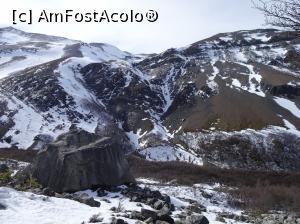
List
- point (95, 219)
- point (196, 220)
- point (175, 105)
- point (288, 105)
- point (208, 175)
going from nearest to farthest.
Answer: point (95, 219) < point (196, 220) < point (208, 175) < point (288, 105) < point (175, 105)

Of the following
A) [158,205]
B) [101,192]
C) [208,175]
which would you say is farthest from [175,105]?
[158,205]

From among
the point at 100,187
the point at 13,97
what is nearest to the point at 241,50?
the point at 13,97

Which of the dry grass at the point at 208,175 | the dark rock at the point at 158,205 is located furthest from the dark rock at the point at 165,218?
the dry grass at the point at 208,175

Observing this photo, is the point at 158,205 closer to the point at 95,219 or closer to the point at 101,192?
the point at 95,219

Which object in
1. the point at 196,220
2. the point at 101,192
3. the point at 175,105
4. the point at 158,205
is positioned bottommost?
the point at 101,192

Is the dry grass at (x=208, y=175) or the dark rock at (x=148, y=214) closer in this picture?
the dark rock at (x=148, y=214)

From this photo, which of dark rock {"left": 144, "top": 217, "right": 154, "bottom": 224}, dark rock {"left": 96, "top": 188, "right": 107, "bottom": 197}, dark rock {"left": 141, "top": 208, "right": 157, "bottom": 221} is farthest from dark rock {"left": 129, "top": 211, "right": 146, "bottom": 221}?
dark rock {"left": 96, "top": 188, "right": 107, "bottom": 197}

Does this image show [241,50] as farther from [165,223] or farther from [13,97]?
[165,223]

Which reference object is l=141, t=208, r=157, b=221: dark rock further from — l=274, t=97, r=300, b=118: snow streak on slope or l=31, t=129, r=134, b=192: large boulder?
l=274, t=97, r=300, b=118: snow streak on slope

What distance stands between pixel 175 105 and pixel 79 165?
3550 inches

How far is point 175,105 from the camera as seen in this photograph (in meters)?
119

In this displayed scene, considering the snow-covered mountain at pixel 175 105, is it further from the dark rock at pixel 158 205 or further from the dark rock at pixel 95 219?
the dark rock at pixel 95 219

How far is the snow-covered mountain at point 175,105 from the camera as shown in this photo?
84.8 m

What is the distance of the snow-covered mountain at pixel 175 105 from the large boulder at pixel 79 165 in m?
46.8
